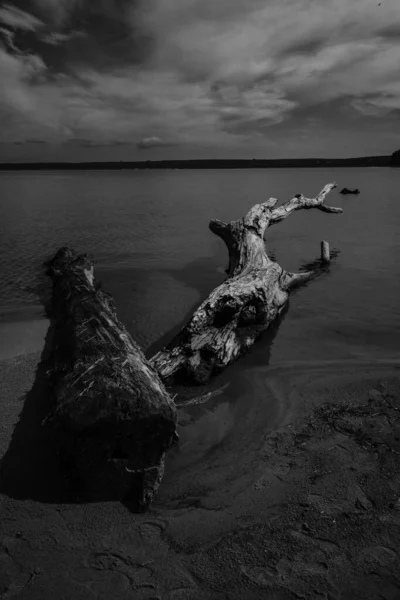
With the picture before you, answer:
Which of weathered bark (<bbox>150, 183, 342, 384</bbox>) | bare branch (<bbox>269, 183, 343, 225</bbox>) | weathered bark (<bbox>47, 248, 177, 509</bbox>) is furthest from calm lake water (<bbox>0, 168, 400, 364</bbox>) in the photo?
weathered bark (<bbox>47, 248, 177, 509</bbox>)

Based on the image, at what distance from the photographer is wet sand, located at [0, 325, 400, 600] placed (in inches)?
103

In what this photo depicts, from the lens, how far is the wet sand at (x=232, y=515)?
262 cm

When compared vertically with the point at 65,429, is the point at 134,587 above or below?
below

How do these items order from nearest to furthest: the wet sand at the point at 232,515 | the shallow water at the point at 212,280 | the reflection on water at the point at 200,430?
the wet sand at the point at 232,515 → the reflection on water at the point at 200,430 → the shallow water at the point at 212,280

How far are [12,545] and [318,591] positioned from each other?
84.0 inches

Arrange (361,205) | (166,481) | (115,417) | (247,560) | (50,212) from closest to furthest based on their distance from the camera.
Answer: (247,560) → (115,417) → (166,481) → (50,212) → (361,205)

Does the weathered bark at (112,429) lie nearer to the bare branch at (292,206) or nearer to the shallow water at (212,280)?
the shallow water at (212,280)

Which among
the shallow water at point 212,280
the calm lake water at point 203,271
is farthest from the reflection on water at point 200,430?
the calm lake water at point 203,271

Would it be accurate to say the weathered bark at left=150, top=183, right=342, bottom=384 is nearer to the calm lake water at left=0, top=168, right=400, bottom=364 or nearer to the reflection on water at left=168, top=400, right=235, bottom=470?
the calm lake water at left=0, top=168, right=400, bottom=364

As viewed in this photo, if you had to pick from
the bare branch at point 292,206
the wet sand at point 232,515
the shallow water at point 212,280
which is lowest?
the wet sand at point 232,515

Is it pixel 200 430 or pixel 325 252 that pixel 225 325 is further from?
pixel 325 252

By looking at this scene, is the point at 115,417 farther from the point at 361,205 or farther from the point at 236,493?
the point at 361,205

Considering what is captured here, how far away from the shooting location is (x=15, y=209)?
24438mm

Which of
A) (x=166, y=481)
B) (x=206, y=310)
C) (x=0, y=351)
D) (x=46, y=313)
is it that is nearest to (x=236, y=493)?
(x=166, y=481)
